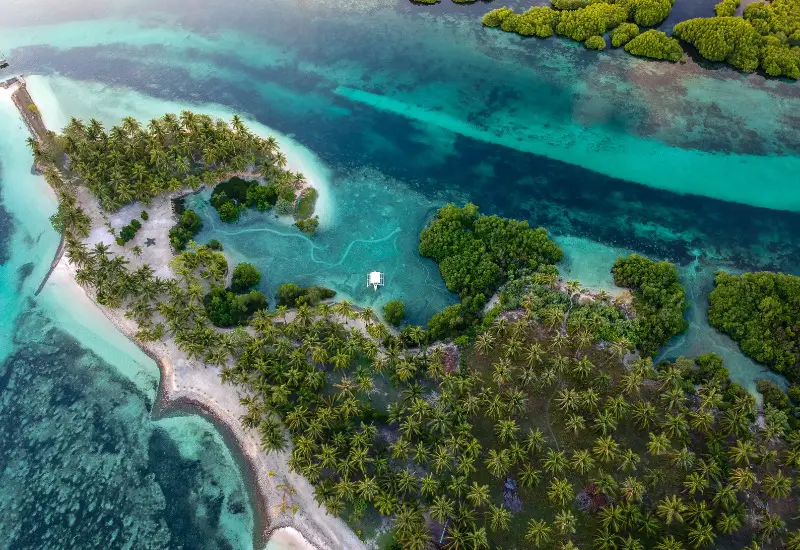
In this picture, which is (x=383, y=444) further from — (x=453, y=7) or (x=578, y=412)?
(x=453, y=7)

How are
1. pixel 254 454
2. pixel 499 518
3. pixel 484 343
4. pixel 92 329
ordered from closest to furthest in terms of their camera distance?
pixel 499 518, pixel 254 454, pixel 484 343, pixel 92 329

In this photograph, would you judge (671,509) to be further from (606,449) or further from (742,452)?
(742,452)

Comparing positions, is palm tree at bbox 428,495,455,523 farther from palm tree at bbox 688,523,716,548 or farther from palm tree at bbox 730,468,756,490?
palm tree at bbox 730,468,756,490

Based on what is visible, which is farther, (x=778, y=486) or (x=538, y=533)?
(x=778, y=486)

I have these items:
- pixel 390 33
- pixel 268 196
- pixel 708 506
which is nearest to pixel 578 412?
pixel 708 506

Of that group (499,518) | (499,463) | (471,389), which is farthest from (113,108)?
(499,518)

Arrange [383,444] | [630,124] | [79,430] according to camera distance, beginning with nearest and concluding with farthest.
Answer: [383,444] → [79,430] → [630,124]
